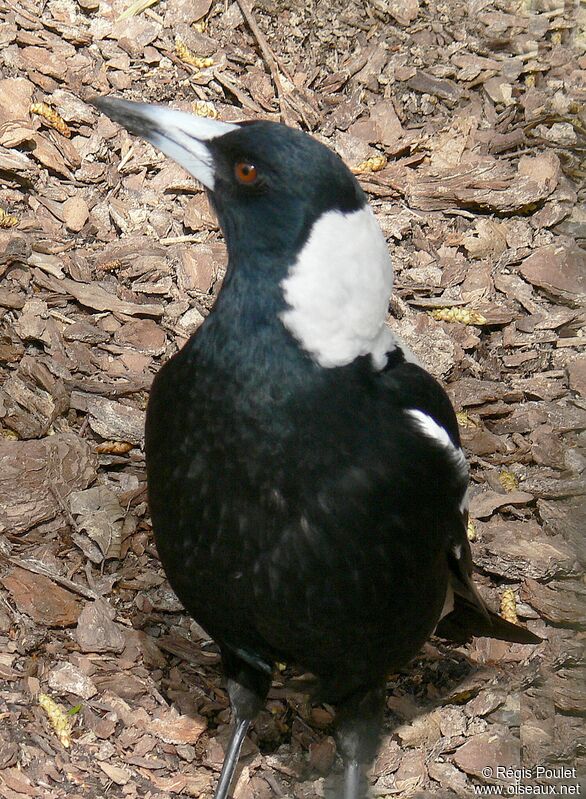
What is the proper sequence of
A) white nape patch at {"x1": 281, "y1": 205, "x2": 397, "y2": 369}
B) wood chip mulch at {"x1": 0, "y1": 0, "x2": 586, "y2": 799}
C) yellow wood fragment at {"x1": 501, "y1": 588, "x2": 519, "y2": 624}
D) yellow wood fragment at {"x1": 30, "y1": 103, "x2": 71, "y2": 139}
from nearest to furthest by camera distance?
white nape patch at {"x1": 281, "y1": 205, "x2": 397, "y2": 369} → wood chip mulch at {"x1": 0, "y1": 0, "x2": 586, "y2": 799} → yellow wood fragment at {"x1": 501, "y1": 588, "x2": 519, "y2": 624} → yellow wood fragment at {"x1": 30, "y1": 103, "x2": 71, "y2": 139}

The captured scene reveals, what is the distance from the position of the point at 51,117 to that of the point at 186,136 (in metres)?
1.45

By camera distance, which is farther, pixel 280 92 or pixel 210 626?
pixel 280 92

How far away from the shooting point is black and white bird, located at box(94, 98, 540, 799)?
213cm

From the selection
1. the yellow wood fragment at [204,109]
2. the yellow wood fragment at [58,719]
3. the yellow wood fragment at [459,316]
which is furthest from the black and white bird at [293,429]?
the yellow wood fragment at [204,109]

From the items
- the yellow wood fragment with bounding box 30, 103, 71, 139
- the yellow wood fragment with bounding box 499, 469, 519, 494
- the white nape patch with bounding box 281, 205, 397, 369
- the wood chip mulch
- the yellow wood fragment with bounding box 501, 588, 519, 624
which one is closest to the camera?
the white nape patch with bounding box 281, 205, 397, 369

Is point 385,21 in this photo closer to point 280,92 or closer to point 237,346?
point 280,92

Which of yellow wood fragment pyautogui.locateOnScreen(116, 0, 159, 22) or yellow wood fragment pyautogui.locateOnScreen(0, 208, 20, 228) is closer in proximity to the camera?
yellow wood fragment pyautogui.locateOnScreen(0, 208, 20, 228)

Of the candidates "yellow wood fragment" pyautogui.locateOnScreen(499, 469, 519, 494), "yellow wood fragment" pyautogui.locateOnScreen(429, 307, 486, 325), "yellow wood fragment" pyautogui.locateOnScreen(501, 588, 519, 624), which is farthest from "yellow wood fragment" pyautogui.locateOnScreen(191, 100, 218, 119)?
"yellow wood fragment" pyautogui.locateOnScreen(501, 588, 519, 624)

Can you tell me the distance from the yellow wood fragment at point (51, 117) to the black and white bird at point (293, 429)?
1336 mm

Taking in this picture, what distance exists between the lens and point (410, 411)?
228cm

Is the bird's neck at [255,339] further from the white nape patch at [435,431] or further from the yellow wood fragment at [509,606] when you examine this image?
the yellow wood fragment at [509,606]

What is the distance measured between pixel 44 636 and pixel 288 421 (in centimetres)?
98

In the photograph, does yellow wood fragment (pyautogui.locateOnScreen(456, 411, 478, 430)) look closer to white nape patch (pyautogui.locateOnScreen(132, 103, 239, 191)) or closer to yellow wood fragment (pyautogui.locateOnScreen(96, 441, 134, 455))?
yellow wood fragment (pyautogui.locateOnScreen(96, 441, 134, 455))

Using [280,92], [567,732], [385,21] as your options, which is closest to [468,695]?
[567,732]
